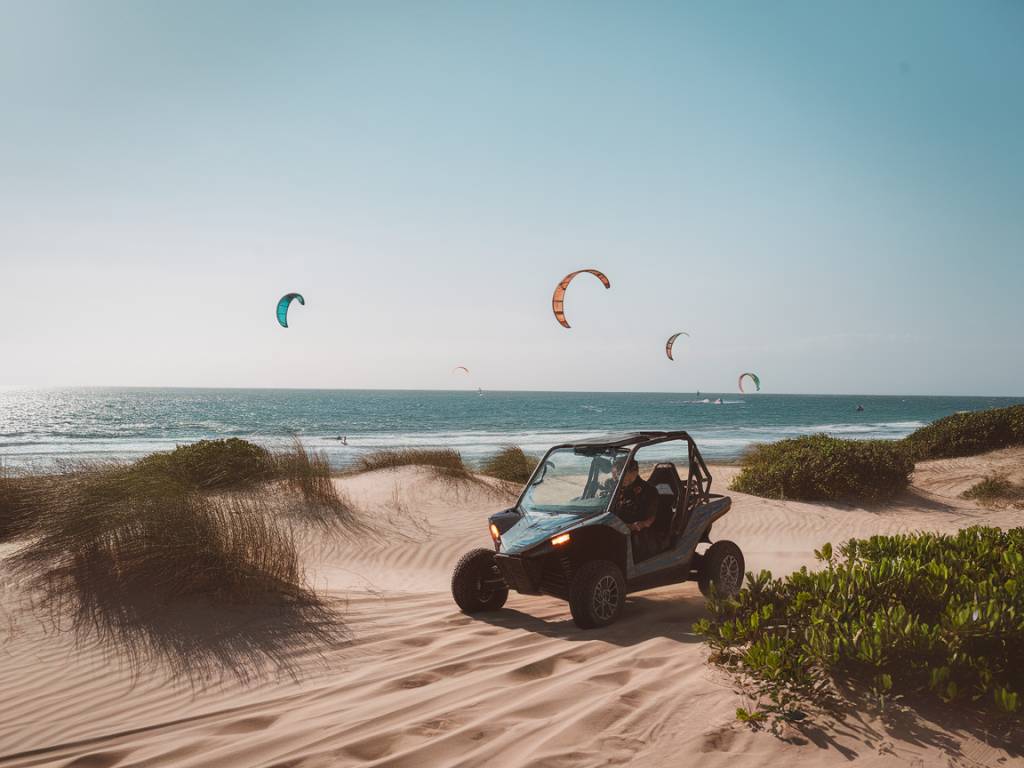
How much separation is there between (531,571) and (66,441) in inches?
1647

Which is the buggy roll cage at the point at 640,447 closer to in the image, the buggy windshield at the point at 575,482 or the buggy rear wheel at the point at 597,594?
the buggy windshield at the point at 575,482

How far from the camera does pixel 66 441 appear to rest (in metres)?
37.9

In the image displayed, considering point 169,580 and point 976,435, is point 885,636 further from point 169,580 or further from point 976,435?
point 976,435

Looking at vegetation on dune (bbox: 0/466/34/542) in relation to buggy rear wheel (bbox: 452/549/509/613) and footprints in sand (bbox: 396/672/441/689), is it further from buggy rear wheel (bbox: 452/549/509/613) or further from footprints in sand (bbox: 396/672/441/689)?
footprints in sand (bbox: 396/672/441/689)

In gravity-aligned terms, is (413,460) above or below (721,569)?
above

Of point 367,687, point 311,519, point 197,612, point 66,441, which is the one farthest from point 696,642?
point 66,441

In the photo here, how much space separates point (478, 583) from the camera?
246 inches

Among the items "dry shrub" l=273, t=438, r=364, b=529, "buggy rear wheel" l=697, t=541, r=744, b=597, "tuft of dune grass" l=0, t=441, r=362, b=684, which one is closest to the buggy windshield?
"buggy rear wheel" l=697, t=541, r=744, b=597

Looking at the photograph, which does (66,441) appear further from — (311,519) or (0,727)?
(0,727)

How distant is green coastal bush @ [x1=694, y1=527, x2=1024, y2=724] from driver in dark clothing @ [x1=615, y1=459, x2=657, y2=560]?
1614 millimetres

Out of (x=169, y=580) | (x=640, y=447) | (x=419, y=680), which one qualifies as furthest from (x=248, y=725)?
(x=640, y=447)

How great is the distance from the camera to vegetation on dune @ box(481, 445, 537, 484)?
52.2 feet

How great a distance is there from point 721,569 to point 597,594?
5.64ft

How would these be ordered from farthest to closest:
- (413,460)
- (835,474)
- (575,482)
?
(413,460) → (835,474) → (575,482)
